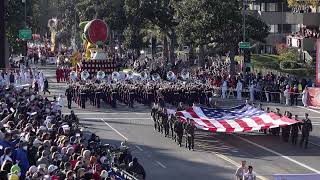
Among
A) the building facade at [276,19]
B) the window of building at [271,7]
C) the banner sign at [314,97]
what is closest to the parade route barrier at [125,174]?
the banner sign at [314,97]

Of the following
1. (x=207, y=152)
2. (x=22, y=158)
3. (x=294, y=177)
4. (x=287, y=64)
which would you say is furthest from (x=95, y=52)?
(x=294, y=177)

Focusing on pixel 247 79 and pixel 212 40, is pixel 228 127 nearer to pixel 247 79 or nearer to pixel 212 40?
pixel 247 79

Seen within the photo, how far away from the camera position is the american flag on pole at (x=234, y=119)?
30.8 m

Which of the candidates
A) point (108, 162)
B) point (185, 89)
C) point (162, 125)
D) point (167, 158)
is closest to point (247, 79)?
point (185, 89)

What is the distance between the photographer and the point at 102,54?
57.0 m

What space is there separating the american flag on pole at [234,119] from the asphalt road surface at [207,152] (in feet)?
2.00

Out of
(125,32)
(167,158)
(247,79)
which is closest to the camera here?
(167,158)

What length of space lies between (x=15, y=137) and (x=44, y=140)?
32.0 inches

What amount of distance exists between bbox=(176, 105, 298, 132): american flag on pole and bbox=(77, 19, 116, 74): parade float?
74.5 feet

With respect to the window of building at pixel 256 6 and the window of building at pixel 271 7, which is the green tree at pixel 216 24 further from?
the window of building at pixel 256 6

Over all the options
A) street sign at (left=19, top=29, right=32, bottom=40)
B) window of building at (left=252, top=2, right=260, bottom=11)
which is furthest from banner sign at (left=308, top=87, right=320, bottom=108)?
window of building at (left=252, top=2, right=260, bottom=11)

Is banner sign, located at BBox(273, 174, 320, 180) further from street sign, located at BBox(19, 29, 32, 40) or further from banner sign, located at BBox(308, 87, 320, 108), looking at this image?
street sign, located at BBox(19, 29, 32, 40)

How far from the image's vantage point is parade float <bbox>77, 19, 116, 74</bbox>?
55219 mm

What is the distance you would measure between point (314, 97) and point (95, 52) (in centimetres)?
2096
